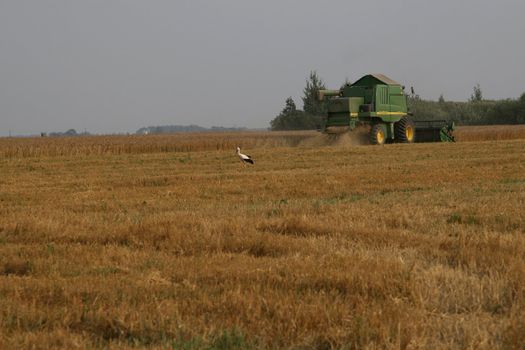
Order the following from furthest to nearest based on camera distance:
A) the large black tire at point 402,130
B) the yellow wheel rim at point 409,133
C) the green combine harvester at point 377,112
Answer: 1. the yellow wheel rim at point 409,133
2. the large black tire at point 402,130
3. the green combine harvester at point 377,112

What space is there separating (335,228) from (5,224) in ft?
15.8

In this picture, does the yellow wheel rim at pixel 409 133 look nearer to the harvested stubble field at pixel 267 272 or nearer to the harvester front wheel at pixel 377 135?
the harvester front wheel at pixel 377 135

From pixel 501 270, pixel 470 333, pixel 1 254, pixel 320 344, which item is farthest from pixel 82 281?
pixel 501 270

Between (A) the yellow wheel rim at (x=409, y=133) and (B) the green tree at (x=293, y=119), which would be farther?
(B) the green tree at (x=293, y=119)

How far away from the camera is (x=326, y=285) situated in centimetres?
588

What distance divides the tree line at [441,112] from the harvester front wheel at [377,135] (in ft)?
147

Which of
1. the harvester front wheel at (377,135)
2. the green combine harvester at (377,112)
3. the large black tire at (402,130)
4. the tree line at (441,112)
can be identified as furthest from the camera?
the tree line at (441,112)

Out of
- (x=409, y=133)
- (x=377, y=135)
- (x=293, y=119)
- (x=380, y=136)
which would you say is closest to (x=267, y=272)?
(x=377, y=135)

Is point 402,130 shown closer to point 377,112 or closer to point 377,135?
point 377,135

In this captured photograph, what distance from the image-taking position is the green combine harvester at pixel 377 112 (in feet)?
107

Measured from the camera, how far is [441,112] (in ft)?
274

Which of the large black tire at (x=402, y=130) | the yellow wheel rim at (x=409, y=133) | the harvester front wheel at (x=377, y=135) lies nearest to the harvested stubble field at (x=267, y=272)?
the harvester front wheel at (x=377, y=135)

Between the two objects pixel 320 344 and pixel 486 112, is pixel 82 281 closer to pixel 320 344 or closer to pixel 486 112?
pixel 320 344

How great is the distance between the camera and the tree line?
78.7 m
